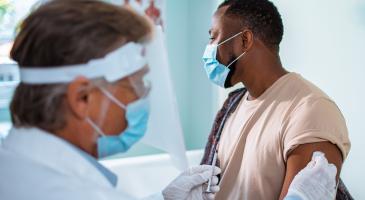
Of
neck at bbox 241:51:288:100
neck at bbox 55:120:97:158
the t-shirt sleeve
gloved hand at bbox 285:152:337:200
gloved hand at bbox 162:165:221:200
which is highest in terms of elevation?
neck at bbox 55:120:97:158

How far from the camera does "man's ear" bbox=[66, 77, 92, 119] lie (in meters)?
Answer: 0.75

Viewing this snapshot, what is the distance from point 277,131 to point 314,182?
243 millimetres

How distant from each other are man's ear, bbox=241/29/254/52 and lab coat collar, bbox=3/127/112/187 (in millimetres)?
846

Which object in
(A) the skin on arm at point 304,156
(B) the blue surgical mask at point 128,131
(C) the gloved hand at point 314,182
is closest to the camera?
(B) the blue surgical mask at point 128,131

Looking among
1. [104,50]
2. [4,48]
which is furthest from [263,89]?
[4,48]

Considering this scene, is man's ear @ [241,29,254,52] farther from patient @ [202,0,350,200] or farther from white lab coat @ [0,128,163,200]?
white lab coat @ [0,128,163,200]

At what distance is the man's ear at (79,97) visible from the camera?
75cm

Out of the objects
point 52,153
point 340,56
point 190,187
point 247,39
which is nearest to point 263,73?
point 247,39

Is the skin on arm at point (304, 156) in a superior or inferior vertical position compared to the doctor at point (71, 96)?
inferior

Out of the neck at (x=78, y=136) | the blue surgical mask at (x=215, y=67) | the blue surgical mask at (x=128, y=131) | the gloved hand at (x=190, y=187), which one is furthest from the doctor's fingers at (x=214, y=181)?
the neck at (x=78, y=136)

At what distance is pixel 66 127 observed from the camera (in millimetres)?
796

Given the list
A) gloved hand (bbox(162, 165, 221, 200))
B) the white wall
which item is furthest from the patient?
the white wall

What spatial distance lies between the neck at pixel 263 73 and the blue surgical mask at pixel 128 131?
655mm

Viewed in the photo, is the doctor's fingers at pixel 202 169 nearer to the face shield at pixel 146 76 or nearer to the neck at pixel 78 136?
the face shield at pixel 146 76
